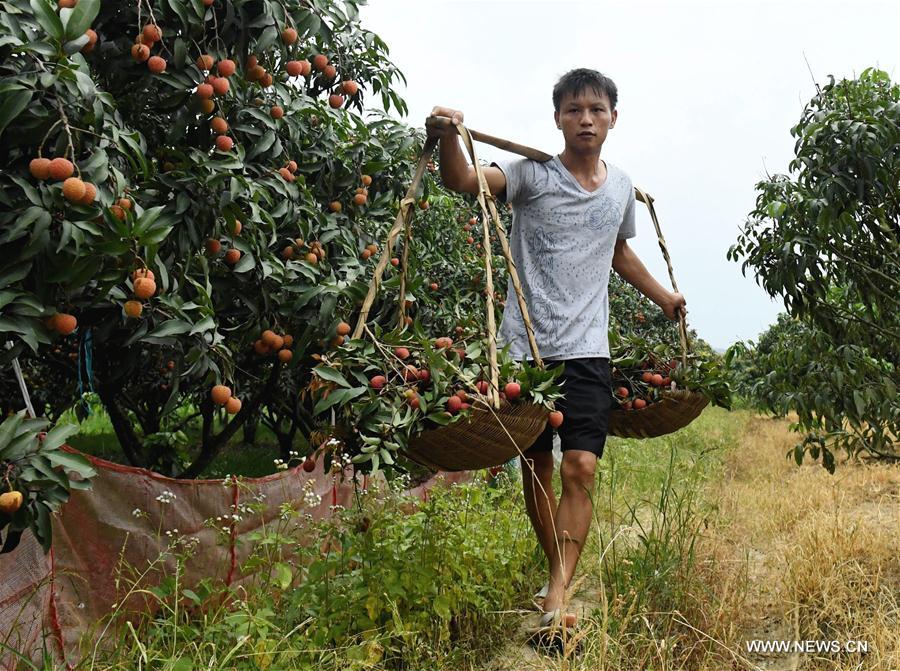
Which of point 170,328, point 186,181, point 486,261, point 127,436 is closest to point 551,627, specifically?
point 486,261

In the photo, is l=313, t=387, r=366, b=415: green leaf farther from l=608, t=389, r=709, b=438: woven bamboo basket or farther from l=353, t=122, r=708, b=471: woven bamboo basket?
l=608, t=389, r=709, b=438: woven bamboo basket

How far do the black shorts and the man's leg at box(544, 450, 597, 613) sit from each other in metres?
0.04

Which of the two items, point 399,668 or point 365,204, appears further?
point 365,204

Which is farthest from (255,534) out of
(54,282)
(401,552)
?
(54,282)

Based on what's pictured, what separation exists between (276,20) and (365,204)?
1.13 meters

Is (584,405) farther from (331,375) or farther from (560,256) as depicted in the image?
(331,375)

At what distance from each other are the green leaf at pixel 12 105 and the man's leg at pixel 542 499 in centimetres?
163

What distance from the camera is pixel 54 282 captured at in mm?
1568

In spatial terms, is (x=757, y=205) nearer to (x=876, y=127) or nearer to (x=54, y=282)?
(x=876, y=127)

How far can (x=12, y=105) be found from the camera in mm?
1483

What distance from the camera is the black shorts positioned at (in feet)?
7.95

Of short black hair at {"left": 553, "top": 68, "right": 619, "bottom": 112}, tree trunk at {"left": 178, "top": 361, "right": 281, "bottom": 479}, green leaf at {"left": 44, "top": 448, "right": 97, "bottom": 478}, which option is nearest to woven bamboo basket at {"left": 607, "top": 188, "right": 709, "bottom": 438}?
short black hair at {"left": 553, "top": 68, "right": 619, "bottom": 112}

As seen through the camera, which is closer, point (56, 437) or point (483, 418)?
point (56, 437)

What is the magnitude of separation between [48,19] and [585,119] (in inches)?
62.9
